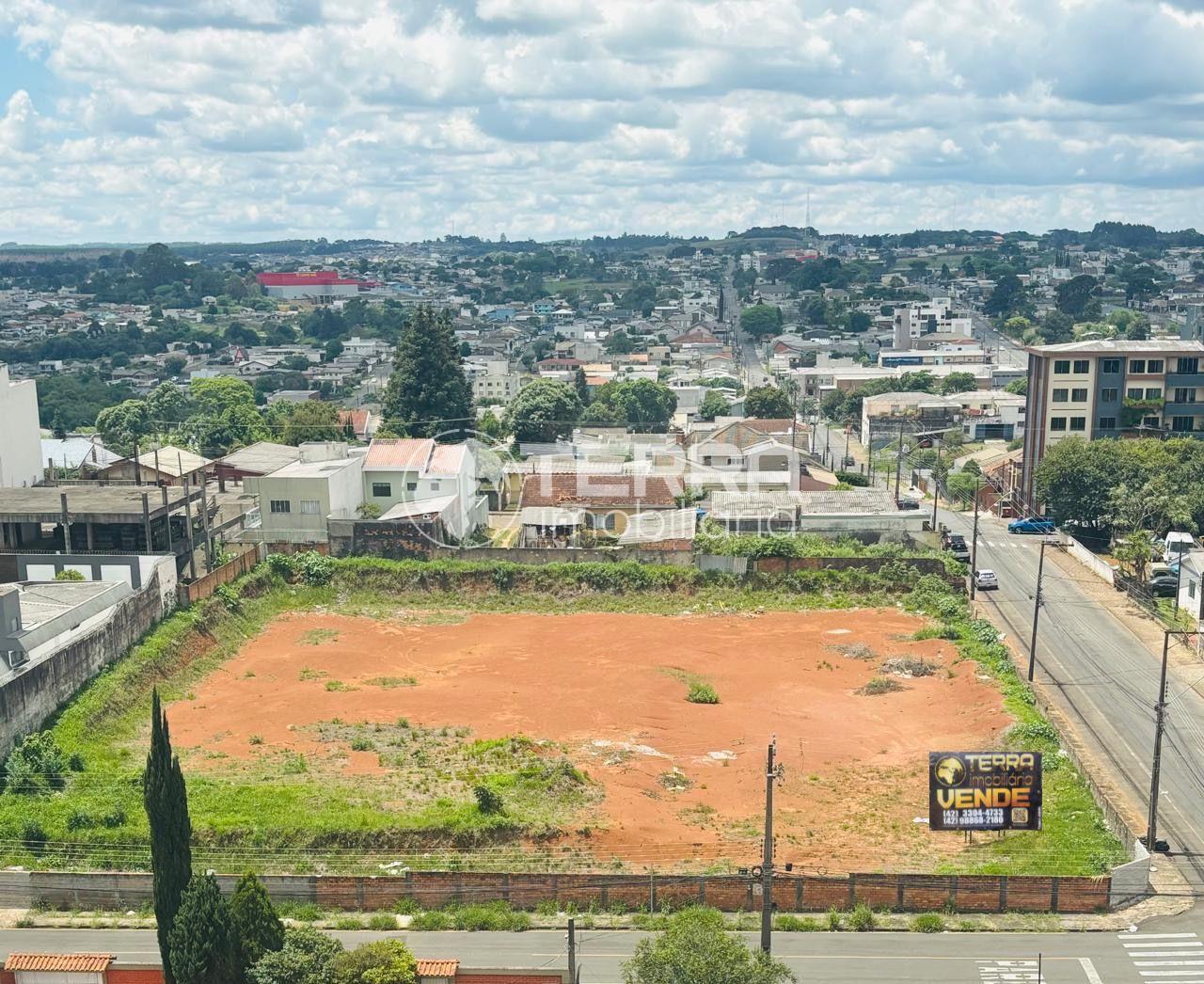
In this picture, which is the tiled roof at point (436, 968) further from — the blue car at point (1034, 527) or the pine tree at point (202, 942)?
the blue car at point (1034, 527)

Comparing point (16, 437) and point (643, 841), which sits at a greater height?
point (16, 437)

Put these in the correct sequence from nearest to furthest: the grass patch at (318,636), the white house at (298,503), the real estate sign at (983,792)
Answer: the real estate sign at (983,792), the grass patch at (318,636), the white house at (298,503)

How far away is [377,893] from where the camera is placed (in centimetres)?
2180

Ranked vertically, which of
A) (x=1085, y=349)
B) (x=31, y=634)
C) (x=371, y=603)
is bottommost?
(x=371, y=603)

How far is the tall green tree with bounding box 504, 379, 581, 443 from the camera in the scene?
6912 centimetres

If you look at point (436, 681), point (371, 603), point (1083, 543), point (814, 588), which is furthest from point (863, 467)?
point (436, 681)

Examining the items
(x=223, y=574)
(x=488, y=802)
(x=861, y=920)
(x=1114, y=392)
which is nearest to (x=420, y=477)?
(x=223, y=574)

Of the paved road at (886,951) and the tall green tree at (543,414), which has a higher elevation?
the tall green tree at (543,414)

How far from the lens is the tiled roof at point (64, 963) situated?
60.4 feet

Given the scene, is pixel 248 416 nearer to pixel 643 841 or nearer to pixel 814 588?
pixel 814 588

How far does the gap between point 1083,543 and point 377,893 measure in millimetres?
36412

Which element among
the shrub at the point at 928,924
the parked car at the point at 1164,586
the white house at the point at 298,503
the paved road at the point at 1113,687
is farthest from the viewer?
the white house at the point at 298,503

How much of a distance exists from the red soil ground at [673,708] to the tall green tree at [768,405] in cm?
4198

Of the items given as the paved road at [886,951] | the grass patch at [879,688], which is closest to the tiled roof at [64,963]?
the paved road at [886,951]
